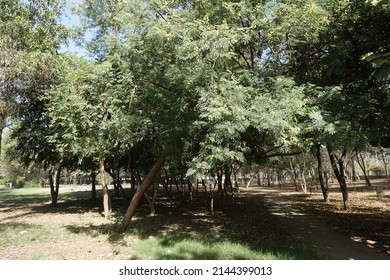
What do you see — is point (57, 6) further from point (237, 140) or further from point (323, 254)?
point (323, 254)

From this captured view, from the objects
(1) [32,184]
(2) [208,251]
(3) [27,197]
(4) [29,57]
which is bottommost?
(2) [208,251]

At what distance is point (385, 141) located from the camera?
8.24 metres

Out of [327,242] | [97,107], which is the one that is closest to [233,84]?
[97,107]

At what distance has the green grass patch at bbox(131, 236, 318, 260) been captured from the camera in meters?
8.71

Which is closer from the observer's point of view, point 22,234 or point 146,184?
point 146,184

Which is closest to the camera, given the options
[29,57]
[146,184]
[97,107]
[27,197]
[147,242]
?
[97,107]

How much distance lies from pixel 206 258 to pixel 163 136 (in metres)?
3.92

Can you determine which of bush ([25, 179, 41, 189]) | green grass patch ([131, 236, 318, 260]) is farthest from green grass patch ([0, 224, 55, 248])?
bush ([25, 179, 41, 189])

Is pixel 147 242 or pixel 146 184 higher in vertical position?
pixel 146 184

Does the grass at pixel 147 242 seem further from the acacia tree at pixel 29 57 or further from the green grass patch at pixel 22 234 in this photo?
the acacia tree at pixel 29 57

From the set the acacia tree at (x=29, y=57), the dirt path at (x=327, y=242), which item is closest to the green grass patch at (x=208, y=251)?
the dirt path at (x=327, y=242)

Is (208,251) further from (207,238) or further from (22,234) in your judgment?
(22,234)

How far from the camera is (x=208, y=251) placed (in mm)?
9273

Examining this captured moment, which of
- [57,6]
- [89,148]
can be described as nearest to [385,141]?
[89,148]
